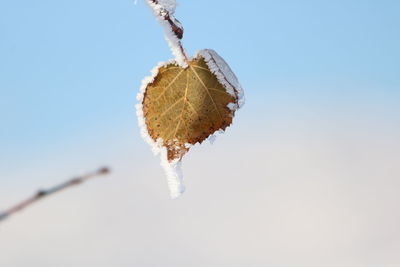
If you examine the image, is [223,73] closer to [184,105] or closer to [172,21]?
[184,105]

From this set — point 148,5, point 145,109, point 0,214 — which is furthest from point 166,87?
point 0,214

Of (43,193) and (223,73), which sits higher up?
(223,73)

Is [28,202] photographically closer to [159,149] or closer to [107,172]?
[107,172]

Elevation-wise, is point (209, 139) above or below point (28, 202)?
above

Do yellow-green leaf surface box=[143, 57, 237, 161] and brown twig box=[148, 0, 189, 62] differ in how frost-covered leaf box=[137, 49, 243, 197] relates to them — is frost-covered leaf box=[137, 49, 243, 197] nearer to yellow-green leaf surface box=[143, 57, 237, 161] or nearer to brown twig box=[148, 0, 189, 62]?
yellow-green leaf surface box=[143, 57, 237, 161]

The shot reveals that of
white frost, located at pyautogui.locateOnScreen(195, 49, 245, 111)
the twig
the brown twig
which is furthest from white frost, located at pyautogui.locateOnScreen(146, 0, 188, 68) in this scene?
the twig

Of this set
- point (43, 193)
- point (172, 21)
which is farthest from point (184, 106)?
point (43, 193)

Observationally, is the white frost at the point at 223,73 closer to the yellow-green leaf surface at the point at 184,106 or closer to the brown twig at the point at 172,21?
the yellow-green leaf surface at the point at 184,106

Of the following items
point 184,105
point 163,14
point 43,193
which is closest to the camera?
point 43,193
